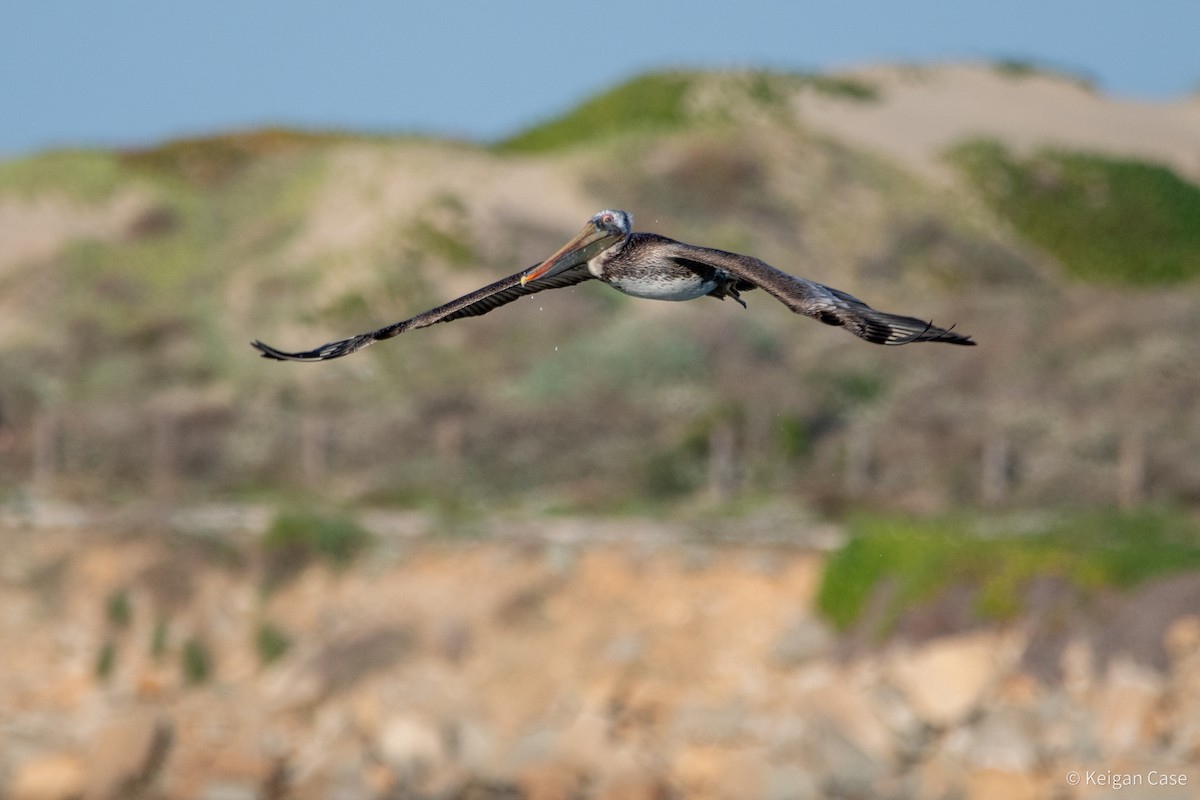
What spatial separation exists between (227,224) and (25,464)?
20.3 metres

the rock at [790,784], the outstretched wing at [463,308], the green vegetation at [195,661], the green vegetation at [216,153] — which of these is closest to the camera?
the outstretched wing at [463,308]

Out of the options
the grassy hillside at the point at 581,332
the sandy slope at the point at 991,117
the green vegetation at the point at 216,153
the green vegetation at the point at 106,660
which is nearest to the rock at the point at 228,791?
the green vegetation at the point at 106,660

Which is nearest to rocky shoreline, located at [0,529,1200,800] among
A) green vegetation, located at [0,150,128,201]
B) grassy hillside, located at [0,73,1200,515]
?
grassy hillside, located at [0,73,1200,515]

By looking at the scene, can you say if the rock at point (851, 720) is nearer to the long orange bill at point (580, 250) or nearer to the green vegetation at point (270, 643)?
the green vegetation at point (270, 643)

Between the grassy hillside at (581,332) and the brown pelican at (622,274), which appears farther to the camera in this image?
the grassy hillside at (581,332)

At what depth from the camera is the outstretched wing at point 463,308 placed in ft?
35.3

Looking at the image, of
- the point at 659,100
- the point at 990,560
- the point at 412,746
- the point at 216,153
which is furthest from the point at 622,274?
the point at 659,100

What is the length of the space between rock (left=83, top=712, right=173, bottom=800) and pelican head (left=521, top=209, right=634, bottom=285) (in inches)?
595

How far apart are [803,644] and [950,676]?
2.97 meters

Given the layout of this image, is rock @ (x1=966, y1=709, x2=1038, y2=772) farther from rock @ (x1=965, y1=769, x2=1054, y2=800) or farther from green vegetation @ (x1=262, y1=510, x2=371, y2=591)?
green vegetation @ (x1=262, y1=510, x2=371, y2=591)

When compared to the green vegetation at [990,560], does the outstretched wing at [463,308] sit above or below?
above

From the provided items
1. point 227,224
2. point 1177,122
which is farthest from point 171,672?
point 1177,122

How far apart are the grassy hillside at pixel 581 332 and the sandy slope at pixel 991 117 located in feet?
5.01

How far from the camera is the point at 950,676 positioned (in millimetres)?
22547
